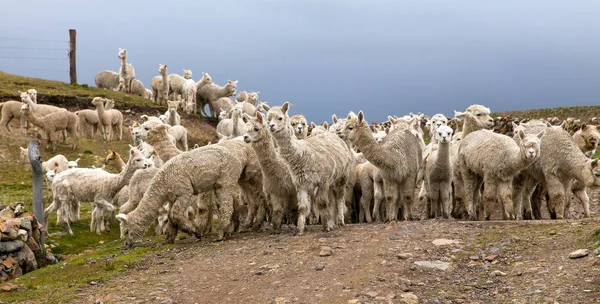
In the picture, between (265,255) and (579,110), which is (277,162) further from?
(579,110)

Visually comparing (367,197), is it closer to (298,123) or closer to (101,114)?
(298,123)

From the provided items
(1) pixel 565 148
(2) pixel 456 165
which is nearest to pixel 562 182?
(1) pixel 565 148

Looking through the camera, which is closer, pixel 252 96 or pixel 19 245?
pixel 19 245

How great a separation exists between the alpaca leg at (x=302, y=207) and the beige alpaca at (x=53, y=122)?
1873cm

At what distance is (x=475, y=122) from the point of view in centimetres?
1689

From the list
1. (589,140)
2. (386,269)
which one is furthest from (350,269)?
(589,140)

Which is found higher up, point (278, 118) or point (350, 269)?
point (278, 118)

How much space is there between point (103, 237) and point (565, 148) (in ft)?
36.2

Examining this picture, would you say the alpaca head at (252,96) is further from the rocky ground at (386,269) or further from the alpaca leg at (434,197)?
the rocky ground at (386,269)

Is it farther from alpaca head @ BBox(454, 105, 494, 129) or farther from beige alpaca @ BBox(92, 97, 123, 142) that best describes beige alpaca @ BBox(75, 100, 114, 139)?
alpaca head @ BBox(454, 105, 494, 129)

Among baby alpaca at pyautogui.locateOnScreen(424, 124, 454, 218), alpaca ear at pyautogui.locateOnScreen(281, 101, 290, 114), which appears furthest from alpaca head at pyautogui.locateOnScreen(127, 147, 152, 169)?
baby alpaca at pyautogui.locateOnScreen(424, 124, 454, 218)

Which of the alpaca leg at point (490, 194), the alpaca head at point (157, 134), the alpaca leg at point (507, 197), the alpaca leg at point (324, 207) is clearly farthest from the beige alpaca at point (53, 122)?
the alpaca leg at point (507, 197)

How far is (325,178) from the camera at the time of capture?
1327 centimetres

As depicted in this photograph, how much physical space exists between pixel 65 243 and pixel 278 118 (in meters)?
7.08
